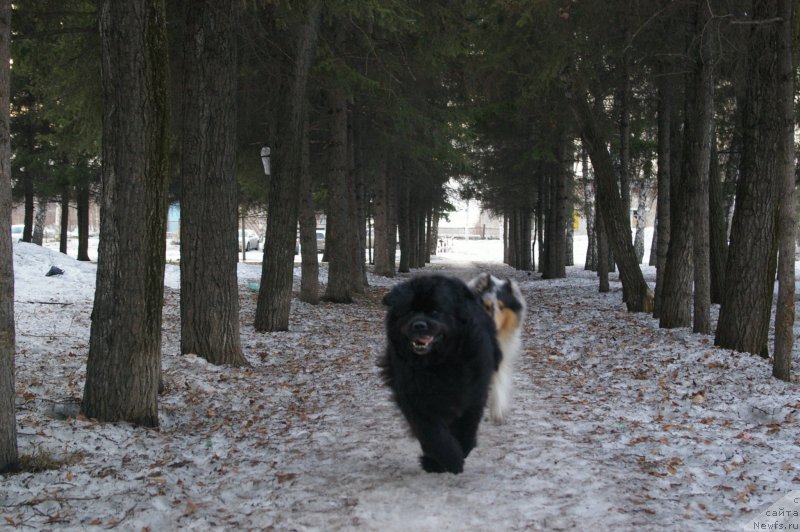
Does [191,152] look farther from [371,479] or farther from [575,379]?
[575,379]

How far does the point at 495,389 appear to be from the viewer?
6.08m

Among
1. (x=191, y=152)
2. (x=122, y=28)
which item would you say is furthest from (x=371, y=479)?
(x=191, y=152)

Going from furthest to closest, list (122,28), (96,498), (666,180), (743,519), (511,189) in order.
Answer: (511,189) → (666,180) → (122,28) → (96,498) → (743,519)

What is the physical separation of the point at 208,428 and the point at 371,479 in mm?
2252

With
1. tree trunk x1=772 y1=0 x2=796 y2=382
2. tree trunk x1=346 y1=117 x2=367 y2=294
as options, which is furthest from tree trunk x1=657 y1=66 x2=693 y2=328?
tree trunk x1=346 y1=117 x2=367 y2=294

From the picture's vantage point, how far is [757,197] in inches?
320

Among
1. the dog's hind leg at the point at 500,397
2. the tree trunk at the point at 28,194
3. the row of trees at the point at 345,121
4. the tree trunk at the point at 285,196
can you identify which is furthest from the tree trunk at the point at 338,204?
the tree trunk at the point at 28,194

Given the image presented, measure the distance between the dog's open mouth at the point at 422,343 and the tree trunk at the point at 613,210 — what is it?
35.5ft

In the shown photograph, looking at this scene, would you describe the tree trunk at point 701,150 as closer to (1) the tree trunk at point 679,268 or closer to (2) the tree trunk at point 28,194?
(1) the tree trunk at point 679,268

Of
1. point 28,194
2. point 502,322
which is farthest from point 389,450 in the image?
point 28,194

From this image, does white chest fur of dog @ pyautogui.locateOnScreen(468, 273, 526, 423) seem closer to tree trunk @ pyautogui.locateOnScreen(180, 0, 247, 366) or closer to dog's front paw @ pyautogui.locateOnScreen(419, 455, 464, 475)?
dog's front paw @ pyautogui.locateOnScreen(419, 455, 464, 475)

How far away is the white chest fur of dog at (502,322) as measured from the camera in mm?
6168

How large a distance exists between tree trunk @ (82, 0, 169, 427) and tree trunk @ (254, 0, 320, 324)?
5.68 meters

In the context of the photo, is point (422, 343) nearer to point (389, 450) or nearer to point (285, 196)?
point (389, 450)
